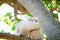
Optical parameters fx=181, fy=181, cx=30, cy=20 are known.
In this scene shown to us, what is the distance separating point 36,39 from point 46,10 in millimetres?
369

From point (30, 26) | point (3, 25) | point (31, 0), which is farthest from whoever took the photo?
point (3, 25)

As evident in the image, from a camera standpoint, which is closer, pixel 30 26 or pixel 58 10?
pixel 30 26

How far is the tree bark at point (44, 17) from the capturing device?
125 centimetres

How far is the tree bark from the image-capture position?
1.25 meters

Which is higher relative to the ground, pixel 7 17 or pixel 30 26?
pixel 7 17

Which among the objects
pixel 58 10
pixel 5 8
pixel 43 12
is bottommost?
pixel 43 12

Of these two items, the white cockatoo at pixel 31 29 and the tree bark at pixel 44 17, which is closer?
the tree bark at pixel 44 17

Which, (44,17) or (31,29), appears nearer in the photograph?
(44,17)

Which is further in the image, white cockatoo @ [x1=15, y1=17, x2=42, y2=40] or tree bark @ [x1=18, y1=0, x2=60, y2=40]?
white cockatoo @ [x1=15, y1=17, x2=42, y2=40]

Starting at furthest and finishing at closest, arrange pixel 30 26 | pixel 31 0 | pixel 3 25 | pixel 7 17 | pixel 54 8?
pixel 3 25
pixel 7 17
pixel 54 8
pixel 30 26
pixel 31 0

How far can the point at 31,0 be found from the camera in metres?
1.24

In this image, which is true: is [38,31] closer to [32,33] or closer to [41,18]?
[32,33]

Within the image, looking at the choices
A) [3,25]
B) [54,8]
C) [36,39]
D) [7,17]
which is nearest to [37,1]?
[36,39]

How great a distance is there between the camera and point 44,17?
4.17ft
